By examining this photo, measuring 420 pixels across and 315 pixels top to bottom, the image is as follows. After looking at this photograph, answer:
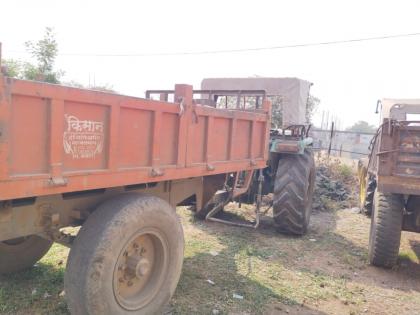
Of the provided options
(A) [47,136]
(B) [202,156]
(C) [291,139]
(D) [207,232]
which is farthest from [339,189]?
(A) [47,136]

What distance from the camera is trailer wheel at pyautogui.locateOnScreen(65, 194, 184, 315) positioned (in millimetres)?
2746

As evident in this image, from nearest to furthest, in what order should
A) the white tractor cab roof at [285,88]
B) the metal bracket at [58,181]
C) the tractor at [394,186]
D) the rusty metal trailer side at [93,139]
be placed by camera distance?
1. the rusty metal trailer side at [93,139]
2. the metal bracket at [58,181]
3. the tractor at [394,186]
4. the white tractor cab roof at [285,88]

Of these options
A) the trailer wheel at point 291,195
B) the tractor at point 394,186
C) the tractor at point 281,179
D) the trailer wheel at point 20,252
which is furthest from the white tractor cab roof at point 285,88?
the trailer wheel at point 20,252

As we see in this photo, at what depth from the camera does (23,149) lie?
7.62 ft

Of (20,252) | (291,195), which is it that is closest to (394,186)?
(291,195)

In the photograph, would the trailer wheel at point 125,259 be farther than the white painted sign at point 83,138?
Yes

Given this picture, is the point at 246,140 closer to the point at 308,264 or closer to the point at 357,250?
the point at 308,264

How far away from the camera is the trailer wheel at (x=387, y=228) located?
→ 4.84 meters

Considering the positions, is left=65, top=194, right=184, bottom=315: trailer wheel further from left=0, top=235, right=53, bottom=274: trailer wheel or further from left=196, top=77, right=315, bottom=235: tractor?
left=196, top=77, right=315, bottom=235: tractor

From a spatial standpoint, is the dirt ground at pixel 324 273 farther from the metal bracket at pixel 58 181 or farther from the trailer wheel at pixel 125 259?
the metal bracket at pixel 58 181

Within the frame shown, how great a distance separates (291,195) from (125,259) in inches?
131

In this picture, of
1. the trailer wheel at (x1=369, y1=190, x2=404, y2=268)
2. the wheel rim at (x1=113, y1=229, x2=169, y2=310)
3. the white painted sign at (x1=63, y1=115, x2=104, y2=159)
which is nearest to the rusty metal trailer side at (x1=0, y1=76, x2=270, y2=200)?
the white painted sign at (x1=63, y1=115, x2=104, y2=159)

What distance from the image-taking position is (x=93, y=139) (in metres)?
2.72

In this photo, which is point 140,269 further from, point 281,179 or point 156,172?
point 281,179
